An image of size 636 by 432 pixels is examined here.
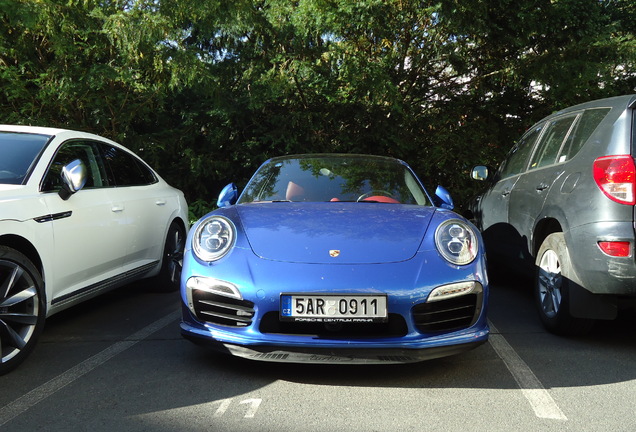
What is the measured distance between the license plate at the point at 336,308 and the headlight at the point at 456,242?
548 mm

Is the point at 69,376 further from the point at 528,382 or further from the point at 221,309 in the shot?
the point at 528,382

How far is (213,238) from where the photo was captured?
12.6 feet

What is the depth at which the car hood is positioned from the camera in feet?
11.9

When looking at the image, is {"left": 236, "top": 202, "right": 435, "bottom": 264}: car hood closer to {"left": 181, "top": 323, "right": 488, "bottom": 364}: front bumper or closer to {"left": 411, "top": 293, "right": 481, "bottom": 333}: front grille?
{"left": 411, "top": 293, "right": 481, "bottom": 333}: front grille

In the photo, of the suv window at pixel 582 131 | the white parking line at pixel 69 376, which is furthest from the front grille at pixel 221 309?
the suv window at pixel 582 131

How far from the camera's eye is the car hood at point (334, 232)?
3.62 meters

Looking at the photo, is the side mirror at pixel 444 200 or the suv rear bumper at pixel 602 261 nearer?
the suv rear bumper at pixel 602 261

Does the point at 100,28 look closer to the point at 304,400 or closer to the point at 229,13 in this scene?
the point at 229,13

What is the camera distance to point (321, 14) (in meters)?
9.78

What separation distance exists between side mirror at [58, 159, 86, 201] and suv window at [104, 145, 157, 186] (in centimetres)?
96

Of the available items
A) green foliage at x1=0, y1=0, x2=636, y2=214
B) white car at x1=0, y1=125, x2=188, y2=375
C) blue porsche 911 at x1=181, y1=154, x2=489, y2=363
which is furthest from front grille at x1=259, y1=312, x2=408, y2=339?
green foliage at x1=0, y1=0, x2=636, y2=214

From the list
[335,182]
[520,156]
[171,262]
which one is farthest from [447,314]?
[171,262]

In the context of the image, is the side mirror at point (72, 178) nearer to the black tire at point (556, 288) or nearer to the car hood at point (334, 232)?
the car hood at point (334, 232)

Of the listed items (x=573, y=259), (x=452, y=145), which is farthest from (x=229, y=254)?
(x=452, y=145)
